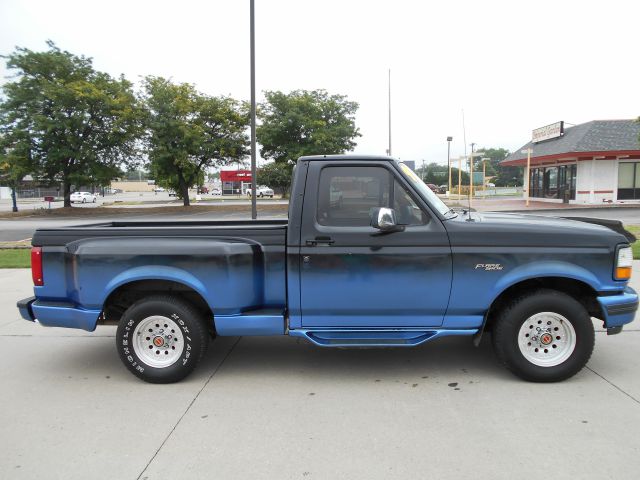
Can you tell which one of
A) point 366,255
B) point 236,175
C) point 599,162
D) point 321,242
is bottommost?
point 366,255

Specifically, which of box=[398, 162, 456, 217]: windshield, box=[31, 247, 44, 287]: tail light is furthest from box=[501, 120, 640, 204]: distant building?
box=[31, 247, 44, 287]: tail light

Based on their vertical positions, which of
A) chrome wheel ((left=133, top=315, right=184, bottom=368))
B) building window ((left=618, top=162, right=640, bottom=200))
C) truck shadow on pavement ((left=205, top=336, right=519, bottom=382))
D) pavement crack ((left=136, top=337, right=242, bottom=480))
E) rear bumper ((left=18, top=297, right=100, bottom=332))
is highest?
building window ((left=618, top=162, right=640, bottom=200))

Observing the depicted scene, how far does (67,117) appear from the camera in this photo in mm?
28797

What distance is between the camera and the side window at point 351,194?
4348mm

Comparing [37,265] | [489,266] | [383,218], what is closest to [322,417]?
[383,218]

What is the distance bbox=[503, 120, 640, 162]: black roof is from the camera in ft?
100

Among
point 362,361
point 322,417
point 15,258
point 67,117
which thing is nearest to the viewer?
point 322,417

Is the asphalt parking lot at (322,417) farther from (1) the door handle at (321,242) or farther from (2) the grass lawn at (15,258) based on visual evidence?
(2) the grass lawn at (15,258)

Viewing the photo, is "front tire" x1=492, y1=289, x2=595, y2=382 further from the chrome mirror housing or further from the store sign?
the store sign

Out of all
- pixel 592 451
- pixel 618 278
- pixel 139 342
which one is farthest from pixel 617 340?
pixel 139 342

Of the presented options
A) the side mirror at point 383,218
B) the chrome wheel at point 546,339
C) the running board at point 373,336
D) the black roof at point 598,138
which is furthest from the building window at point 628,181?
the side mirror at point 383,218

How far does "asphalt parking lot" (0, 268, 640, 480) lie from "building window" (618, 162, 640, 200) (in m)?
31.3

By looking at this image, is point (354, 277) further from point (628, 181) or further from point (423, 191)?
point (628, 181)

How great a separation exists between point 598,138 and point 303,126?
18449 millimetres
